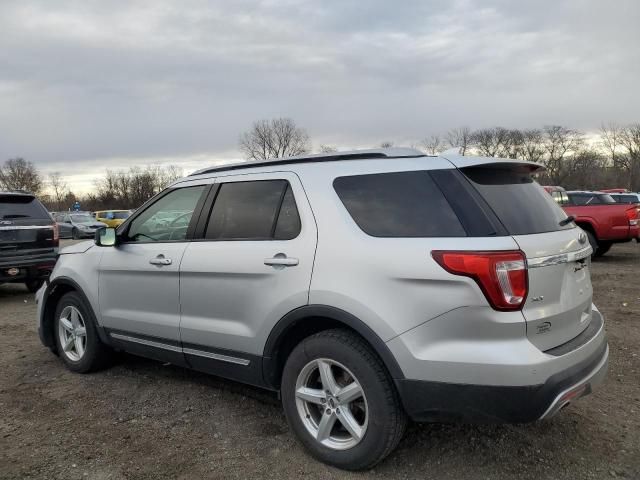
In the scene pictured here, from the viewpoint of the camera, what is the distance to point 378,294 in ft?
9.08

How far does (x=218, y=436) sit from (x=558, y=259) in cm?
235

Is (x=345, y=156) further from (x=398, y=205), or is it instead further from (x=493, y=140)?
(x=493, y=140)

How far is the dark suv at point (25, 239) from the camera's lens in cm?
830

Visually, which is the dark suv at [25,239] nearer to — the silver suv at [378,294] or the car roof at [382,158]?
the silver suv at [378,294]

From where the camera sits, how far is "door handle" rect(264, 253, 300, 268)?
10.3 feet

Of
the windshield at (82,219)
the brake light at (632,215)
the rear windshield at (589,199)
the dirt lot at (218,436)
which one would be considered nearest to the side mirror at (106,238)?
the dirt lot at (218,436)

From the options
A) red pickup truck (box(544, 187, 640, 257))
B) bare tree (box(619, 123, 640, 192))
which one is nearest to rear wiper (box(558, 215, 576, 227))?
red pickup truck (box(544, 187, 640, 257))

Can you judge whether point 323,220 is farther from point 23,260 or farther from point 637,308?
point 23,260

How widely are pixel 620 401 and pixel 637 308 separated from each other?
360 cm

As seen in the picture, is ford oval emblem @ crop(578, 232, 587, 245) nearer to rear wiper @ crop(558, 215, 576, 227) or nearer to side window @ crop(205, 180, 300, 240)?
rear wiper @ crop(558, 215, 576, 227)

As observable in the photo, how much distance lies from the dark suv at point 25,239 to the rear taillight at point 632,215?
11.3 m

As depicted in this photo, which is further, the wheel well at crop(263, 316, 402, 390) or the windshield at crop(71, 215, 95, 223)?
the windshield at crop(71, 215, 95, 223)

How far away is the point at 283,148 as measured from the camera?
6788cm

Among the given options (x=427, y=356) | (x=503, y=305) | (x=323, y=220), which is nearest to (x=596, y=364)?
(x=503, y=305)
